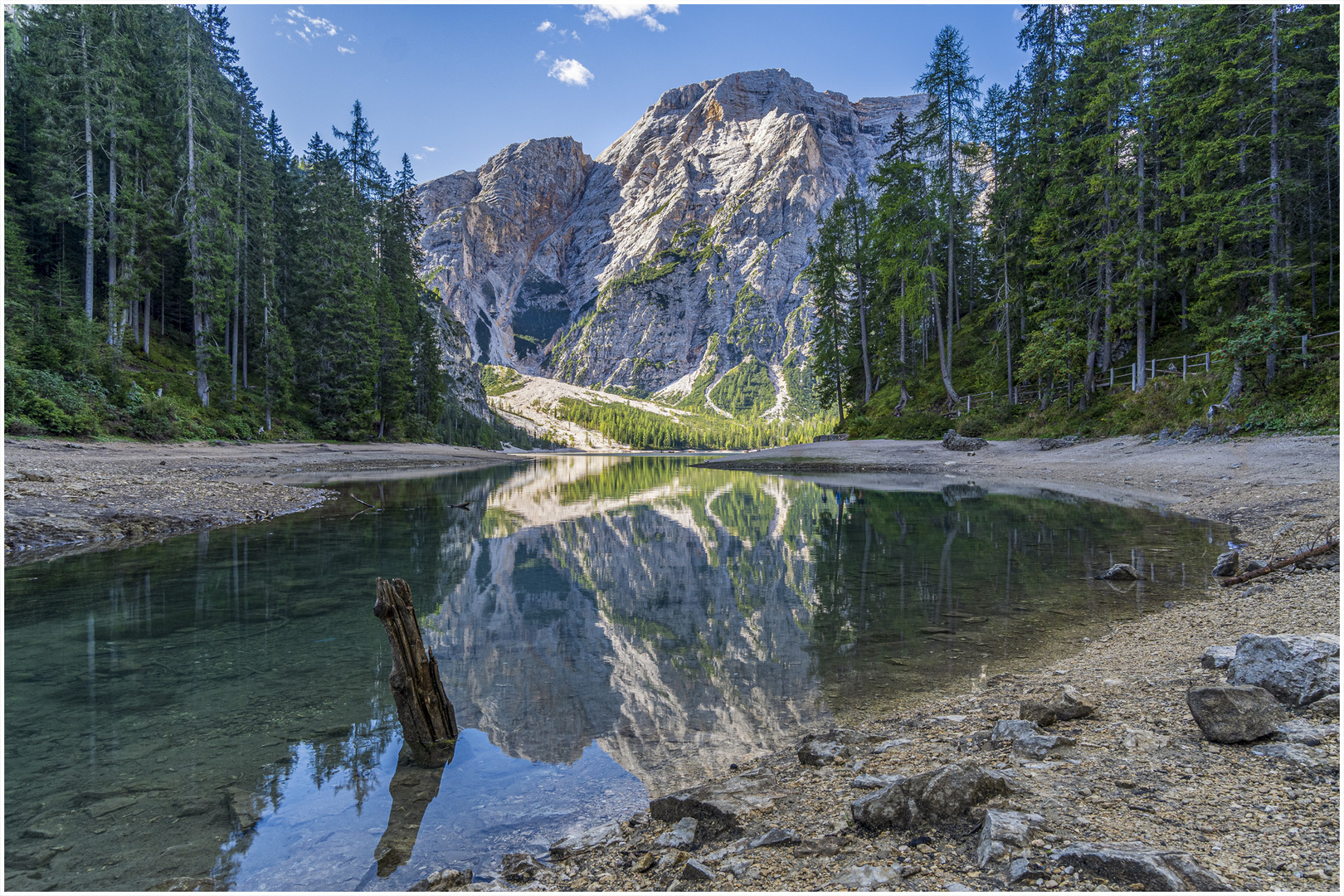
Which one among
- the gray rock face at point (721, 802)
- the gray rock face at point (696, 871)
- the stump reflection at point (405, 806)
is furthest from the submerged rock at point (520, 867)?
the gray rock face at point (696, 871)

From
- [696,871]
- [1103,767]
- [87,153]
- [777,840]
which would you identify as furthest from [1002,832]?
[87,153]

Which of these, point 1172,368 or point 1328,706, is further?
point 1172,368

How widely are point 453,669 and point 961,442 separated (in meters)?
35.7

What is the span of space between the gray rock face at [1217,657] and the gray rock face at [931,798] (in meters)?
3.16

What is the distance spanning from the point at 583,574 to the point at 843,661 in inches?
264

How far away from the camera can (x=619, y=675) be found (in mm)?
6801

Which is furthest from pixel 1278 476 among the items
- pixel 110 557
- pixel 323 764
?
pixel 110 557

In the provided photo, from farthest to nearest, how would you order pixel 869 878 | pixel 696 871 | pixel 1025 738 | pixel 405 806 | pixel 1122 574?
pixel 1122 574 < pixel 405 806 < pixel 1025 738 < pixel 696 871 < pixel 869 878

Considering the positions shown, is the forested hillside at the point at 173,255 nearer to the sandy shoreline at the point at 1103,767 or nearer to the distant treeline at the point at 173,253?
the distant treeline at the point at 173,253

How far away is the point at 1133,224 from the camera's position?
30.2m

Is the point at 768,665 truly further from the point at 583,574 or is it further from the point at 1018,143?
the point at 1018,143

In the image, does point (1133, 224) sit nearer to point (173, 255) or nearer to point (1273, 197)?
point (1273, 197)

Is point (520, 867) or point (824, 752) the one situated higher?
point (824, 752)

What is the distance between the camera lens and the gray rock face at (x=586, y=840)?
12.0ft
